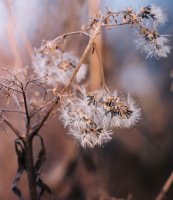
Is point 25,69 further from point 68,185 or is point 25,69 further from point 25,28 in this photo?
point 68,185

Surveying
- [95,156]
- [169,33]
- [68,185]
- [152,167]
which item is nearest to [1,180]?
Result: [68,185]

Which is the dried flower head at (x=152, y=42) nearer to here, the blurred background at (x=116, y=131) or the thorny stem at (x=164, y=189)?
the blurred background at (x=116, y=131)

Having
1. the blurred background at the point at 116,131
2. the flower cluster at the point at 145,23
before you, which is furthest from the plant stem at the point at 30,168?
the flower cluster at the point at 145,23

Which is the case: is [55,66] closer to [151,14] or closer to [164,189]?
[151,14]

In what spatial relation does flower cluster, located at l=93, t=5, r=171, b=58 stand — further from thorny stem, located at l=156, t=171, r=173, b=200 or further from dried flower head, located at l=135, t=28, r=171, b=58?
thorny stem, located at l=156, t=171, r=173, b=200

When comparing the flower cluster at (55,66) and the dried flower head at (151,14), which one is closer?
the dried flower head at (151,14)

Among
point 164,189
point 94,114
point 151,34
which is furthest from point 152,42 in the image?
point 164,189
